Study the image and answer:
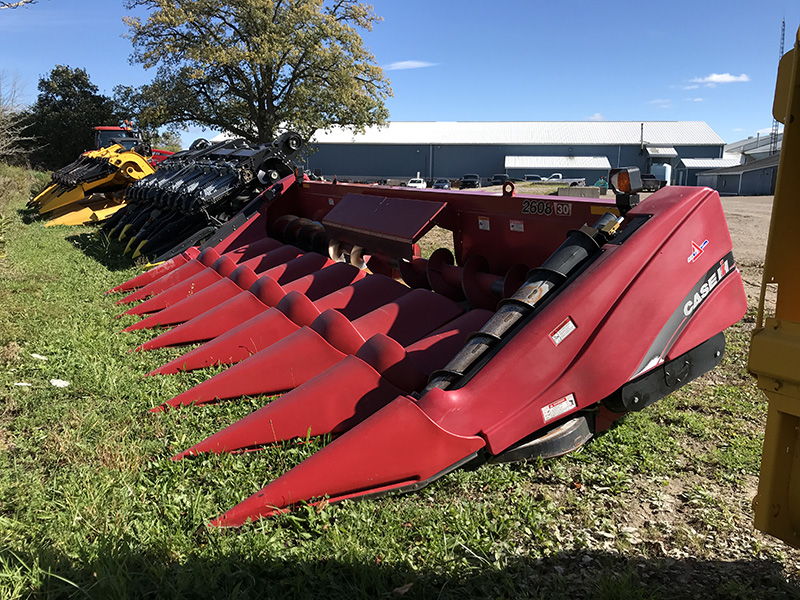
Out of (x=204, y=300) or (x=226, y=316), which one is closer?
(x=226, y=316)

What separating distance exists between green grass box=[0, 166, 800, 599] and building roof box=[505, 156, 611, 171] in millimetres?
47558

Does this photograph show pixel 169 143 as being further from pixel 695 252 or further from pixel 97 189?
pixel 695 252

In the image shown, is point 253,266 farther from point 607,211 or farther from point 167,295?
point 607,211

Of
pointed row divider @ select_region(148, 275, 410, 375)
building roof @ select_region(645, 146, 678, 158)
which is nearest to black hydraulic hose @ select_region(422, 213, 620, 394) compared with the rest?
pointed row divider @ select_region(148, 275, 410, 375)

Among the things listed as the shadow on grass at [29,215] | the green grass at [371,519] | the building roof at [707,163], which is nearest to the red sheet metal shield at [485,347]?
the green grass at [371,519]

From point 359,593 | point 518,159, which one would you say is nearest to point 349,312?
point 359,593

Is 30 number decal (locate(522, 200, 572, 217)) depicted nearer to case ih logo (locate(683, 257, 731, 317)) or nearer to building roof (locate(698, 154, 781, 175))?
case ih logo (locate(683, 257, 731, 317))

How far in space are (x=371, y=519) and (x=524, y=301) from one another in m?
1.08

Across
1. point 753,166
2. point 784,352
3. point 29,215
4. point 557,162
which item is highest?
point 557,162

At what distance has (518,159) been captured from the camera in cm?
4988

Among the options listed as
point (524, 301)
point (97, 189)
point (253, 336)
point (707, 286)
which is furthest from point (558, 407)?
point (97, 189)

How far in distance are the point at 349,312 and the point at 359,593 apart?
2.38 metres

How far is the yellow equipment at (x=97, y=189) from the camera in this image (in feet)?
39.2

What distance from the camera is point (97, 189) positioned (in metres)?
12.6
